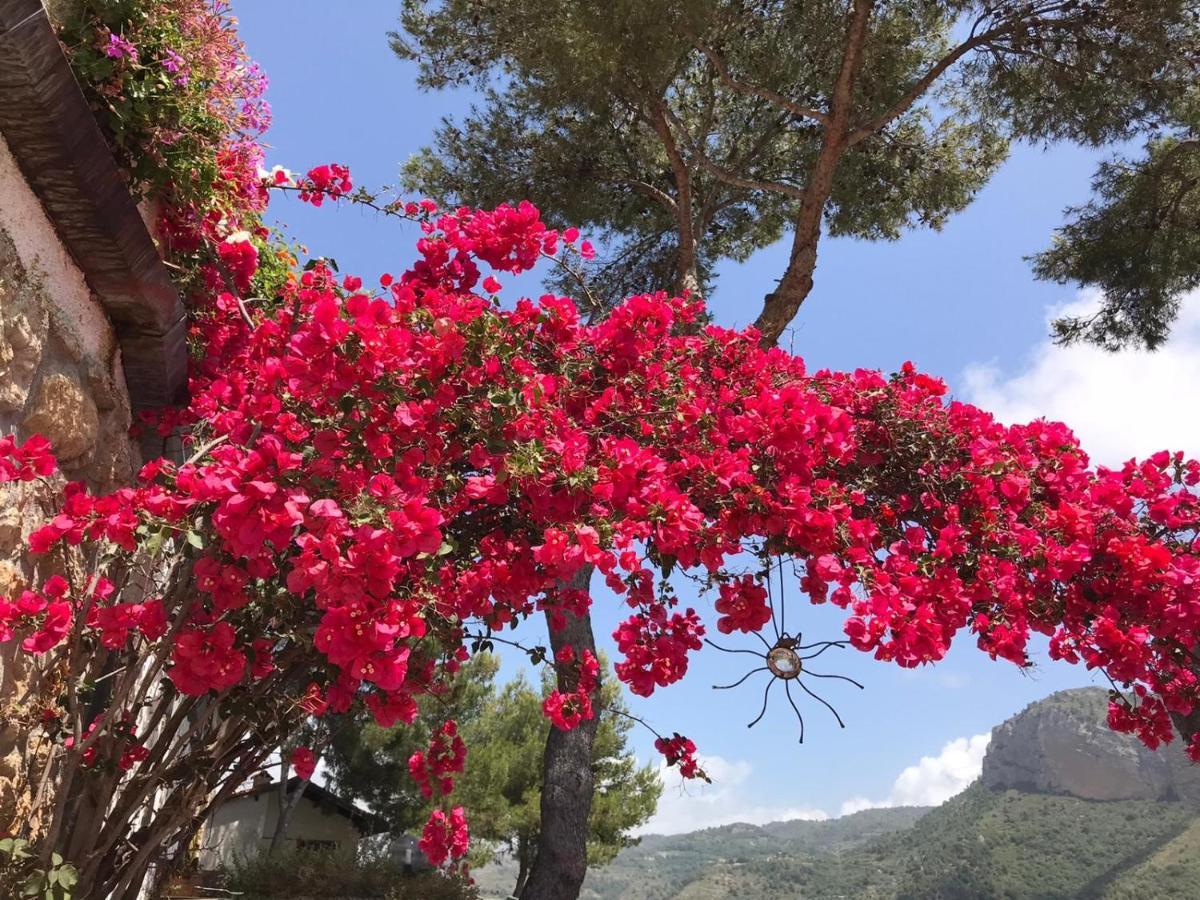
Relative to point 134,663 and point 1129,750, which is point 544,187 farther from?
point 1129,750

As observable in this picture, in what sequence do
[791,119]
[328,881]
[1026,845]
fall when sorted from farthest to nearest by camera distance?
1. [1026,845]
2. [328,881]
3. [791,119]

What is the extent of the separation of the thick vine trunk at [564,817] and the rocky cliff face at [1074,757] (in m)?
69.6

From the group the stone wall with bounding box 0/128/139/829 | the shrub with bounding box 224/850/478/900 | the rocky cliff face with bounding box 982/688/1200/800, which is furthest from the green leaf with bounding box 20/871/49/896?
the rocky cliff face with bounding box 982/688/1200/800

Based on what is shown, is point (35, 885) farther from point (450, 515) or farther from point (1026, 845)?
point (1026, 845)

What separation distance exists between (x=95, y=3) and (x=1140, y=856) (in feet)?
194

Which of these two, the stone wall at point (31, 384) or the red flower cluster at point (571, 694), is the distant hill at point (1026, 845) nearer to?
the red flower cluster at point (571, 694)

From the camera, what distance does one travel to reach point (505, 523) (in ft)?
10.2

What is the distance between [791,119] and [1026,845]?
57208 mm

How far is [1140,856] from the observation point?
4703 cm

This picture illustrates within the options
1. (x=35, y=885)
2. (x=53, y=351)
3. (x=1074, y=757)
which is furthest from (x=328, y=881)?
(x=1074, y=757)

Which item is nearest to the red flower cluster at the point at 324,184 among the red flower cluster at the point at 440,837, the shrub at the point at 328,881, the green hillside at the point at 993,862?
the red flower cluster at the point at 440,837

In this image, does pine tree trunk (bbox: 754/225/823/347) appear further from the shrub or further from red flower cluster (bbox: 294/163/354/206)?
the shrub

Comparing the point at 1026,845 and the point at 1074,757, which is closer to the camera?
the point at 1026,845

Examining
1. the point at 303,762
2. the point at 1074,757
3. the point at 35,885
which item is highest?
the point at 1074,757
